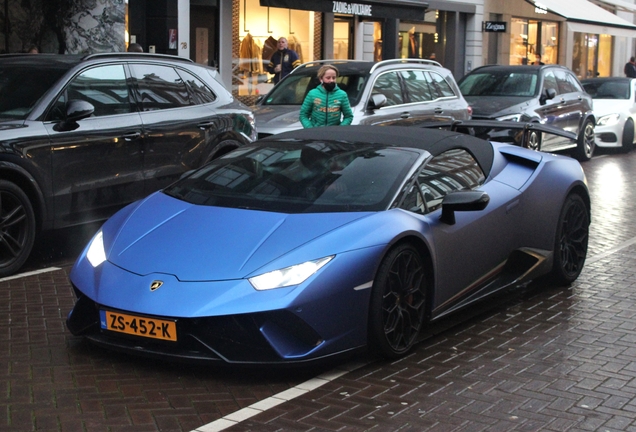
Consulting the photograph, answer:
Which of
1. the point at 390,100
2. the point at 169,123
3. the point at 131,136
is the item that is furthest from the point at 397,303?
the point at 390,100

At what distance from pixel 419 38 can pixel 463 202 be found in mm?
25513

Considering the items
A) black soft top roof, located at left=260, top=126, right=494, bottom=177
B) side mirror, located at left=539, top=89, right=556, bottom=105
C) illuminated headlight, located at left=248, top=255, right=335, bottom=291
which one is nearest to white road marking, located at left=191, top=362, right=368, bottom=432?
illuminated headlight, located at left=248, top=255, right=335, bottom=291

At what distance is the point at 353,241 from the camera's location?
5426 millimetres

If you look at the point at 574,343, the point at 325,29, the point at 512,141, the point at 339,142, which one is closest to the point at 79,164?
the point at 339,142

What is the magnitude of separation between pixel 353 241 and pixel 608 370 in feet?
5.38

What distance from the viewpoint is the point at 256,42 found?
75.5ft

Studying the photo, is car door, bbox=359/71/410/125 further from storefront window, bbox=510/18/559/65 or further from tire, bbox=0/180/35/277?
storefront window, bbox=510/18/559/65

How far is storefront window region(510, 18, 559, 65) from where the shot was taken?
3572 centimetres

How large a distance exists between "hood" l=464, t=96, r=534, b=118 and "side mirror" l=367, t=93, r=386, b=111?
3737mm

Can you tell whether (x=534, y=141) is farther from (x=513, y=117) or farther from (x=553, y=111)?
(x=553, y=111)

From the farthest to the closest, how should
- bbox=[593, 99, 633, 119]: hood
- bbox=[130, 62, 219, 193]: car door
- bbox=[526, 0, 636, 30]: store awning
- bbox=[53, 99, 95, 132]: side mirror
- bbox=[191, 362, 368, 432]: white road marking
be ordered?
1. bbox=[526, 0, 636, 30]: store awning
2. bbox=[593, 99, 633, 119]: hood
3. bbox=[130, 62, 219, 193]: car door
4. bbox=[53, 99, 95, 132]: side mirror
5. bbox=[191, 362, 368, 432]: white road marking

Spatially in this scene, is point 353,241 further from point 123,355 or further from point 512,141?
point 512,141

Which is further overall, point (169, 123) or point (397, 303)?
point (169, 123)

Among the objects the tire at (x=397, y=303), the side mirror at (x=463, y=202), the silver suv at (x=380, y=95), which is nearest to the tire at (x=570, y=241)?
the side mirror at (x=463, y=202)
